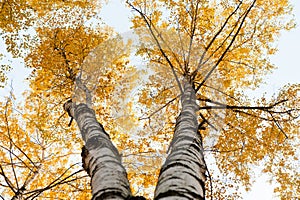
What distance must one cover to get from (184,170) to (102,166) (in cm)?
87

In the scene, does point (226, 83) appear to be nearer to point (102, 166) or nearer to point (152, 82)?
point (152, 82)

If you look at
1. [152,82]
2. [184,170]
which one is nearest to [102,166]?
[184,170]

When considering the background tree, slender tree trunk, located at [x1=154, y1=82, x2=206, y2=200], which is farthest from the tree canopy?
slender tree trunk, located at [x1=154, y1=82, x2=206, y2=200]

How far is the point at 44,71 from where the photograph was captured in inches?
306

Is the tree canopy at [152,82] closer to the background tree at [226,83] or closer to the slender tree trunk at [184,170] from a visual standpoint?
the background tree at [226,83]

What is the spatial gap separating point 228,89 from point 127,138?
289 centimetres

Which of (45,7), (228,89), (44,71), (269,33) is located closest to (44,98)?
(44,71)

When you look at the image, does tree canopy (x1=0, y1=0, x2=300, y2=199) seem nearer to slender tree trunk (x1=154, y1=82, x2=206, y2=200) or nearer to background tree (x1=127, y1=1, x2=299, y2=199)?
background tree (x1=127, y1=1, x2=299, y2=199)

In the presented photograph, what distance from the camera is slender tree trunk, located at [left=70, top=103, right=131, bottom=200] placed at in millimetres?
2744

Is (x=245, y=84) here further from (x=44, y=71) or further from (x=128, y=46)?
(x=44, y=71)

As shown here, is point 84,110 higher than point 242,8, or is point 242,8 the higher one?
point 242,8

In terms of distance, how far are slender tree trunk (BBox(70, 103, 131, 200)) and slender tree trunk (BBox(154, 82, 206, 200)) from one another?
372 mm

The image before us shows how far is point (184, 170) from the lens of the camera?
2.72 meters

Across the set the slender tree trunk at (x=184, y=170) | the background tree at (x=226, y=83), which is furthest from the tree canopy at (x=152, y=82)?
the slender tree trunk at (x=184, y=170)
